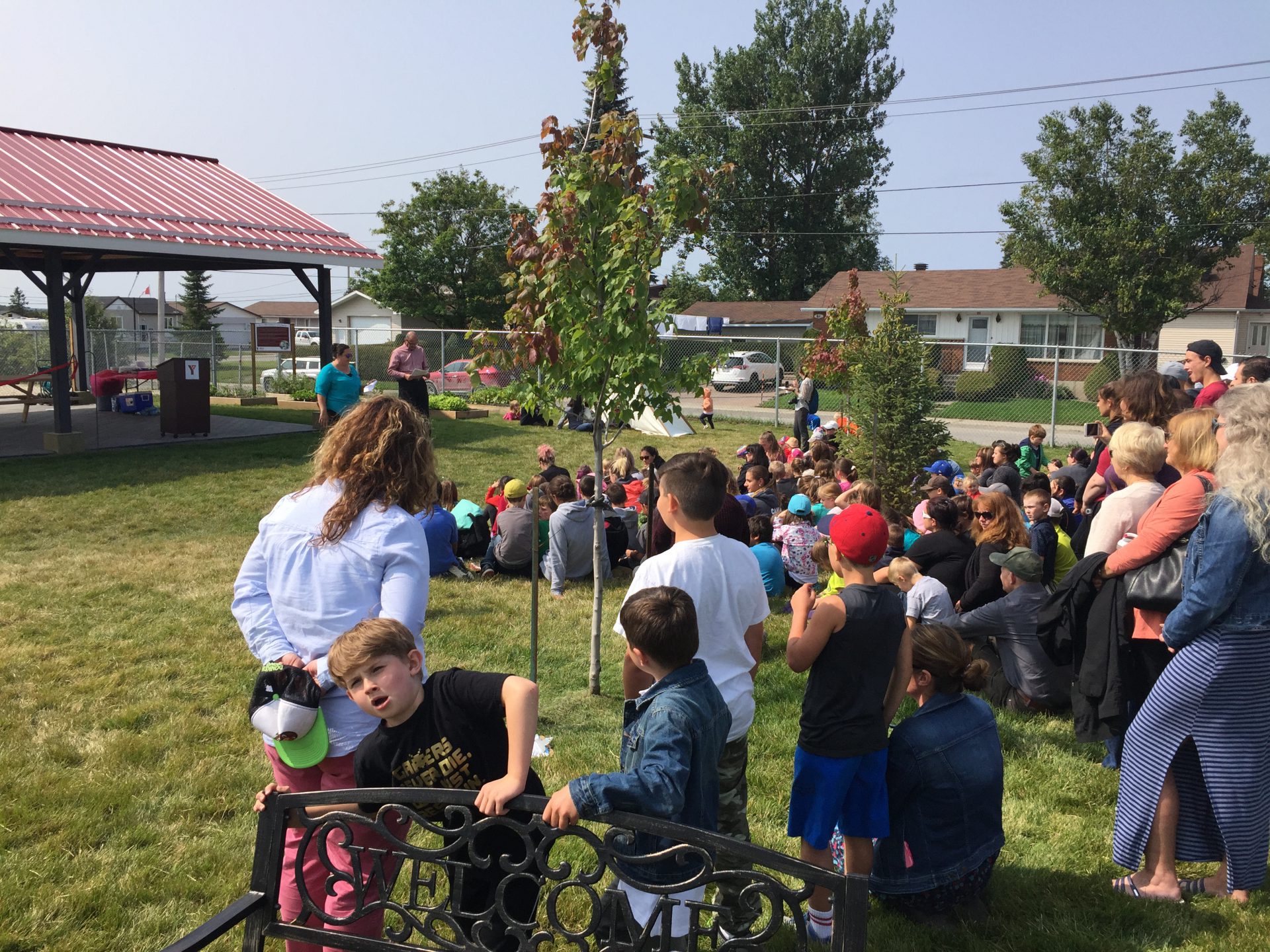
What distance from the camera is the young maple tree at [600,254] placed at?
5523 millimetres

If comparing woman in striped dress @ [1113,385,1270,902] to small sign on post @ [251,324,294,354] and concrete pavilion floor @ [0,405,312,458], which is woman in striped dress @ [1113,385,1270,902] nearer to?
concrete pavilion floor @ [0,405,312,458]

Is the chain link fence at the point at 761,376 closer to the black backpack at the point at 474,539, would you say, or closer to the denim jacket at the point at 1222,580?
the black backpack at the point at 474,539

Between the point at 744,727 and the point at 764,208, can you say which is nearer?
the point at 744,727

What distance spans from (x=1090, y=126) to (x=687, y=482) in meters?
36.0

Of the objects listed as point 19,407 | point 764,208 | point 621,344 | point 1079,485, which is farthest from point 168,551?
point 764,208

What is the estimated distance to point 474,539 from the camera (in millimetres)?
9523

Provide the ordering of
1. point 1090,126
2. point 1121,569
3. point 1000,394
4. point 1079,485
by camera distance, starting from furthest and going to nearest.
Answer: point 1090,126 → point 1000,394 → point 1079,485 → point 1121,569

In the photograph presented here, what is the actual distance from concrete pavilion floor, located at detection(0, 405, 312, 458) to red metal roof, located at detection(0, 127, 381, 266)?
3.03m

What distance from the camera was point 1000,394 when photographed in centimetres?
3047

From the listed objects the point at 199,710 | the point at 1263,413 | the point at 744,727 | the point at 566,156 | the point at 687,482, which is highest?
the point at 566,156

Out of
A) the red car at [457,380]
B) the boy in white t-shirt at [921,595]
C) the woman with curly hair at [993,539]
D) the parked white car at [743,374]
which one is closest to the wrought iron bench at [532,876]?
the boy in white t-shirt at [921,595]

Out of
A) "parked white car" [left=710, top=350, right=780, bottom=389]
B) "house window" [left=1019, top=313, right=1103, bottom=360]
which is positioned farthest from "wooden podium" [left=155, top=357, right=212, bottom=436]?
"house window" [left=1019, top=313, right=1103, bottom=360]

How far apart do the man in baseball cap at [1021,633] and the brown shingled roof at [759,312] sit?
45631mm

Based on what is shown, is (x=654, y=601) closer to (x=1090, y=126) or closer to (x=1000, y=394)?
(x=1000, y=394)
